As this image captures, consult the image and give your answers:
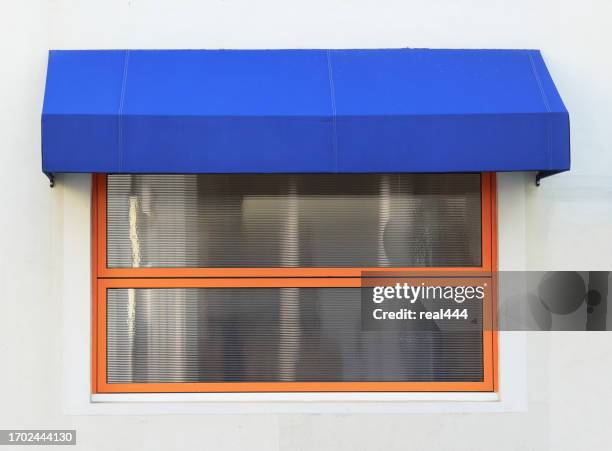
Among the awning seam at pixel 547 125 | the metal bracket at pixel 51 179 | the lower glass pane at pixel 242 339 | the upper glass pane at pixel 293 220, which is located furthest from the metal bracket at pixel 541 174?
the metal bracket at pixel 51 179

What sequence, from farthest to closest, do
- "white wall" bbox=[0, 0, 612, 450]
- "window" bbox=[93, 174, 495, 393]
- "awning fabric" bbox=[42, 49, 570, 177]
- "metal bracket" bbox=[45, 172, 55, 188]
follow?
"window" bbox=[93, 174, 495, 393] → "white wall" bbox=[0, 0, 612, 450] → "metal bracket" bbox=[45, 172, 55, 188] → "awning fabric" bbox=[42, 49, 570, 177]

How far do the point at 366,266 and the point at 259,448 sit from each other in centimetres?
159

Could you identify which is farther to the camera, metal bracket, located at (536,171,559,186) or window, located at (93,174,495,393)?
window, located at (93,174,495,393)

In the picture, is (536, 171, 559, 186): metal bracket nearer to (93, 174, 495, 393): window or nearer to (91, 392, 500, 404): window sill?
(93, 174, 495, 393): window

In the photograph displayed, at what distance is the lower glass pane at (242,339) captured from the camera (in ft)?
17.5

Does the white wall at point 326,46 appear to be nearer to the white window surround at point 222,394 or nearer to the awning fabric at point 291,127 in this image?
the white window surround at point 222,394

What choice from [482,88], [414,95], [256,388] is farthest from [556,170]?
[256,388]

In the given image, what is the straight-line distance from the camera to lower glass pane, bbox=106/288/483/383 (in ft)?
17.5

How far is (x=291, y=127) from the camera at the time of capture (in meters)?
4.74

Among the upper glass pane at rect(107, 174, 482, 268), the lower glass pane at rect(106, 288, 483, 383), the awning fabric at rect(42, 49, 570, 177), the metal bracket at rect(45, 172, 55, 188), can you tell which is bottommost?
the lower glass pane at rect(106, 288, 483, 383)

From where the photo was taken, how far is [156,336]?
5.35m

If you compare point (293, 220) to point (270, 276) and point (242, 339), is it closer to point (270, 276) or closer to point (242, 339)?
point (270, 276)

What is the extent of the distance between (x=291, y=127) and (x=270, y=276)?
122 cm

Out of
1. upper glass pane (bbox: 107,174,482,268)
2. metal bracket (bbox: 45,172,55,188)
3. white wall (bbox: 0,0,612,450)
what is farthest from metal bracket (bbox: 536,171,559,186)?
metal bracket (bbox: 45,172,55,188)
